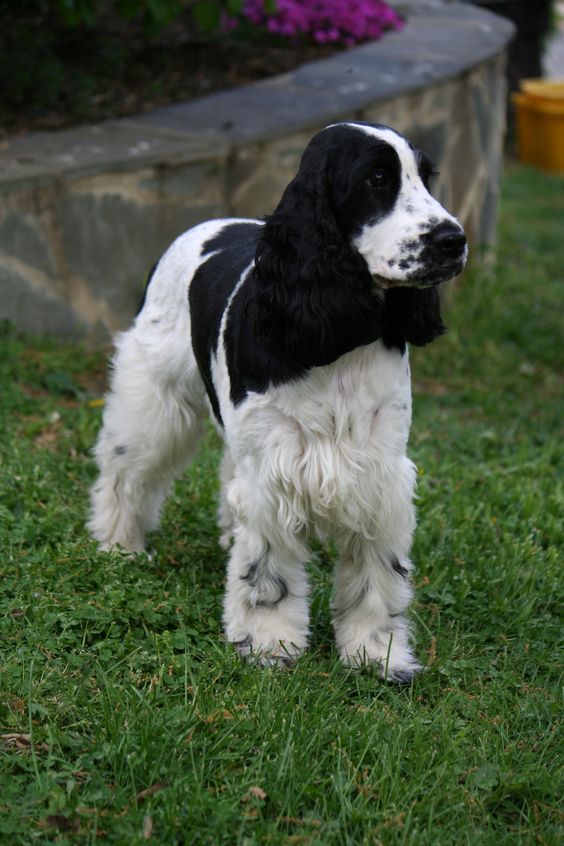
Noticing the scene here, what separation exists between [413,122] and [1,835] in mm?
5546

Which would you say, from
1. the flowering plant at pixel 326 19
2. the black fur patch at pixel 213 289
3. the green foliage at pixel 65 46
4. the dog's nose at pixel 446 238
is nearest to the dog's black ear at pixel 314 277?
the dog's nose at pixel 446 238

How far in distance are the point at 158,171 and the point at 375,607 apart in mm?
3281

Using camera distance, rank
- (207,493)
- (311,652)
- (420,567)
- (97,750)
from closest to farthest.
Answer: (97,750), (311,652), (420,567), (207,493)

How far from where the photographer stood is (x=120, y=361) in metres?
4.25

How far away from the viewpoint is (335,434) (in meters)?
3.32

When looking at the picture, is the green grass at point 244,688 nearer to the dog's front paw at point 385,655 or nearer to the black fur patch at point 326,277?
the dog's front paw at point 385,655

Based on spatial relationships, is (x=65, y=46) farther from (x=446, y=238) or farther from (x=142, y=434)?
(x=446, y=238)

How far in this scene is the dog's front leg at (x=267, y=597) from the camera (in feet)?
11.5

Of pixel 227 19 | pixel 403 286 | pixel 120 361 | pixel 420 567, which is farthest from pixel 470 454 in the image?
pixel 227 19

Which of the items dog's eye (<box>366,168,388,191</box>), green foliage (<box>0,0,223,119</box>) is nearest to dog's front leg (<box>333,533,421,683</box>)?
dog's eye (<box>366,168,388,191</box>)

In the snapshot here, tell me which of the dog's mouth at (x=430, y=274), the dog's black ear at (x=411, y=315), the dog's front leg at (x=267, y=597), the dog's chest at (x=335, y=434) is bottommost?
the dog's front leg at (x=267, y=597)

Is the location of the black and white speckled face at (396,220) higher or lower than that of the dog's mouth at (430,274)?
higher

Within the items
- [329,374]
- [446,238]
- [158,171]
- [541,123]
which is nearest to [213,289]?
[329,374]

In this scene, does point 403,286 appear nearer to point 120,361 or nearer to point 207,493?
point 120,361
